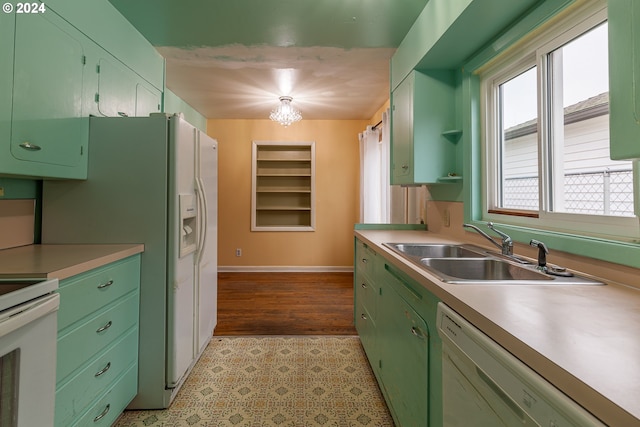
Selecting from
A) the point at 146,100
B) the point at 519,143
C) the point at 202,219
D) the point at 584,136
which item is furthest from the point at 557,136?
the point at 146,100

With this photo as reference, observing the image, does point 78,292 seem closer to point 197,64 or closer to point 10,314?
point 10,314

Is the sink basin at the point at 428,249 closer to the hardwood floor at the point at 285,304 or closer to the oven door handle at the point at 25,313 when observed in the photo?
the hardwood floor at the point at 285,304

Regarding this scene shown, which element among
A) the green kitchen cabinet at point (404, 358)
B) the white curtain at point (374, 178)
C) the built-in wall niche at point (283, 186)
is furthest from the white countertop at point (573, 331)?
the built-in wall niche at point (283, 186)

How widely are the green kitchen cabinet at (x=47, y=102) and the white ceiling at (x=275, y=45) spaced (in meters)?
0.70

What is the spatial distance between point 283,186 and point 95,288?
3.87m

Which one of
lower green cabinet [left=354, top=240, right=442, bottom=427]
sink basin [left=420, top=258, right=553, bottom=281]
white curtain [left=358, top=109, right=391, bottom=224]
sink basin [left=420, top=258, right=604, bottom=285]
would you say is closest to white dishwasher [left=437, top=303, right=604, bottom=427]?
lower green cabinet [left=354, top=240, right=442, bottom=427]

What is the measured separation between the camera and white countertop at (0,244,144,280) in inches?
43.0

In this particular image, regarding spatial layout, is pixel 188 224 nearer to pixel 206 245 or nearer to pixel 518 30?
pixel 206 245

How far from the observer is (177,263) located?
1.71 metres

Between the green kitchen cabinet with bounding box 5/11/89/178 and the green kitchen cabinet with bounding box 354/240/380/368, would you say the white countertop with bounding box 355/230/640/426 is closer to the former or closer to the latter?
the green kitchen cabinet with bounding box 354/240/380/368

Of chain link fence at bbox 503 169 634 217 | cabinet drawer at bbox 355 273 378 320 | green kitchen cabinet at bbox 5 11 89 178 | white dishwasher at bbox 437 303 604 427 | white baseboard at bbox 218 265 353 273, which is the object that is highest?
green kitchen cabinet at bbox 5 11 89 178

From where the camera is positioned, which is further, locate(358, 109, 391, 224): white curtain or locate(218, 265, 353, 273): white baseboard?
locate(218, 265, 353, 273): white baseboard

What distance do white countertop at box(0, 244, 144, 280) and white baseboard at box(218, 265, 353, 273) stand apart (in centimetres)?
322

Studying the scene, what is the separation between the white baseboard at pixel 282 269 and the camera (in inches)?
189
